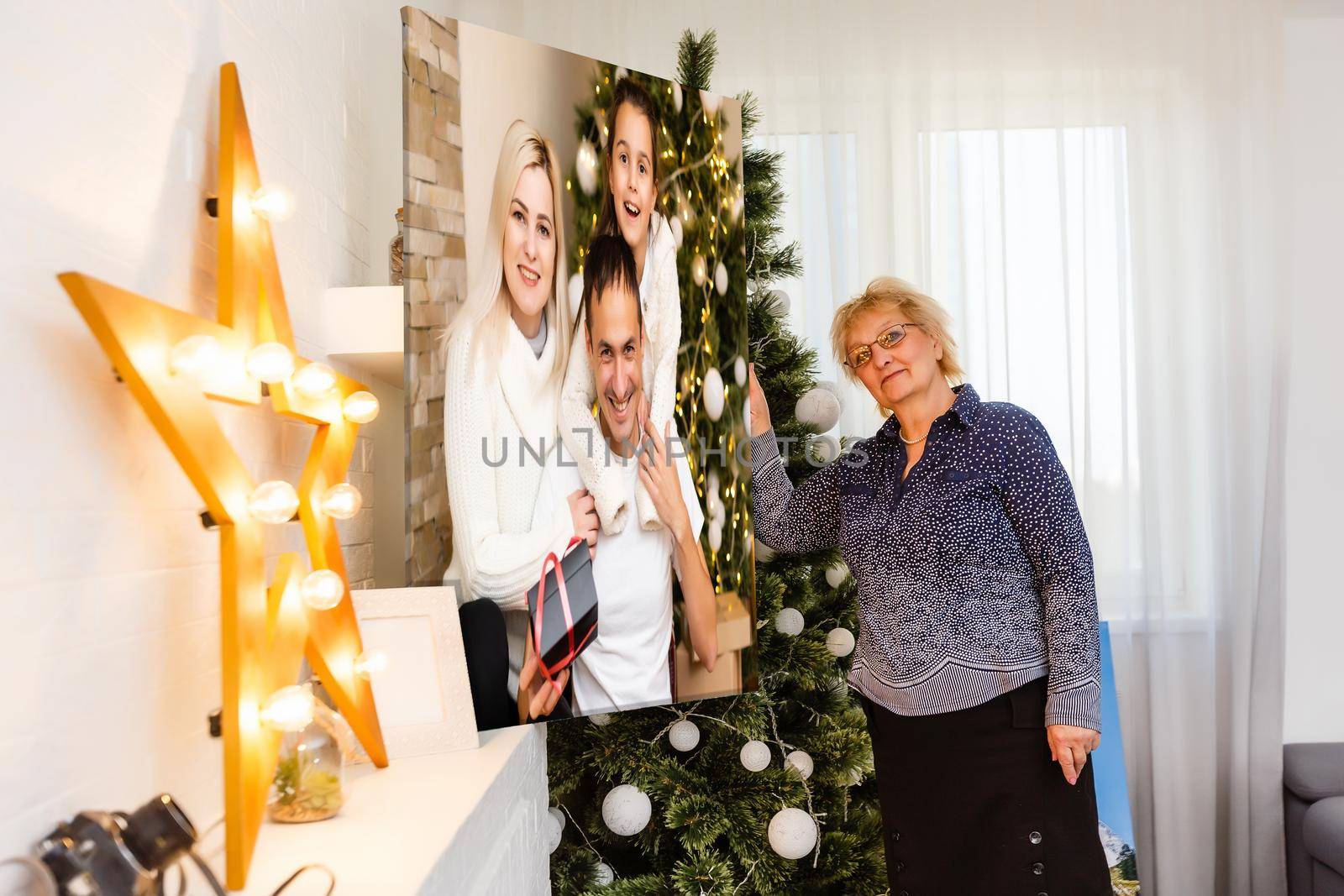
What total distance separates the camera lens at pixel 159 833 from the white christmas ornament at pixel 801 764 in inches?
57.5

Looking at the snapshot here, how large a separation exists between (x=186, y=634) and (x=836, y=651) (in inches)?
58.3

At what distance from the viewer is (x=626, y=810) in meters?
1.95

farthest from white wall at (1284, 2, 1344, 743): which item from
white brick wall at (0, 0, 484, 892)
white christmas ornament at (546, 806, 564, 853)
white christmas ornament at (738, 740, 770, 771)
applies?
white brick wall at (0, 0, 484, 892)

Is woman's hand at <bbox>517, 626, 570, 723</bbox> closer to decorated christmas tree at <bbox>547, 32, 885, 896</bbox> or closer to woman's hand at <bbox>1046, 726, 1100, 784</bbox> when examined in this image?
decorated christmas tree at <bbox>547, 32, 885, 896</bbox>

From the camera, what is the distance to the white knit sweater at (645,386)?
1649 millimetres

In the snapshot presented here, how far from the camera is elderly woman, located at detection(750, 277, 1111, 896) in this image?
1.74 meters

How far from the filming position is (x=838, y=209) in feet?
8.76

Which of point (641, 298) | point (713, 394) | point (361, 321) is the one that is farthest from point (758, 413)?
point (361, 321)

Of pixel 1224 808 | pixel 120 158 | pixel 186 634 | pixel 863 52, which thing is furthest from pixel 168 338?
pixel 1224 808

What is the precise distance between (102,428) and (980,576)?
153cm

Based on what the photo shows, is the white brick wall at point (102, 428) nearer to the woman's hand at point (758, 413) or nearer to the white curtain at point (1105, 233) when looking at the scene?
the woman's hand at point (758, 413)

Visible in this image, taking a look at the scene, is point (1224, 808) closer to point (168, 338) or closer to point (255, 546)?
point (255, 546)

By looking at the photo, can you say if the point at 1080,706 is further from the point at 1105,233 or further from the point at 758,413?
the point at 1105,233

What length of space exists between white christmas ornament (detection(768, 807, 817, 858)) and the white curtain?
130 centimetres
